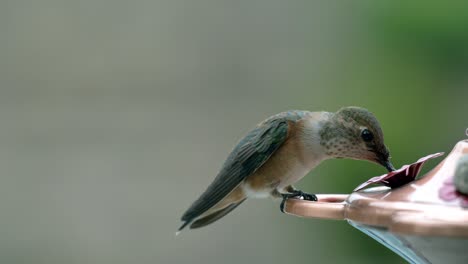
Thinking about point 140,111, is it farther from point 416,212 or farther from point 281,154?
point 416,212

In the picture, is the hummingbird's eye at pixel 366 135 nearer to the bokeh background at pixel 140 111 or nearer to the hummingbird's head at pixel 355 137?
the hummingbird's head at pixel 355 137

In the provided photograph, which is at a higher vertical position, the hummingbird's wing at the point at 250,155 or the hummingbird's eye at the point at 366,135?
the hummingbird's eye at the point at 366,135

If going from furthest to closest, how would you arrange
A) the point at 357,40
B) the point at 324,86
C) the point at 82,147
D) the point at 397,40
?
1. the point at 82,147
2. the point at 324,86
3. the point at 357,40
4. the point at 397,40

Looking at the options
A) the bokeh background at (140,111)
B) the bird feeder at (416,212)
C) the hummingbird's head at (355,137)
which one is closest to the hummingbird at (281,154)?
the hummingbird's head at (355,137)

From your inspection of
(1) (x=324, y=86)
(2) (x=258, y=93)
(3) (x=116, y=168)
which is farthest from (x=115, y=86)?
(1) (x=324, y=86)

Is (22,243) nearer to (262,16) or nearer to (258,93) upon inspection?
(258,93)

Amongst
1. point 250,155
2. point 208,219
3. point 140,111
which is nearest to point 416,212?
point 250,155

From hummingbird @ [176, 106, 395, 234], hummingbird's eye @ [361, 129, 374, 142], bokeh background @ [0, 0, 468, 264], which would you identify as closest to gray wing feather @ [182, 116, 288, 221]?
hummingbird @ [176, 106, 395, 234]
